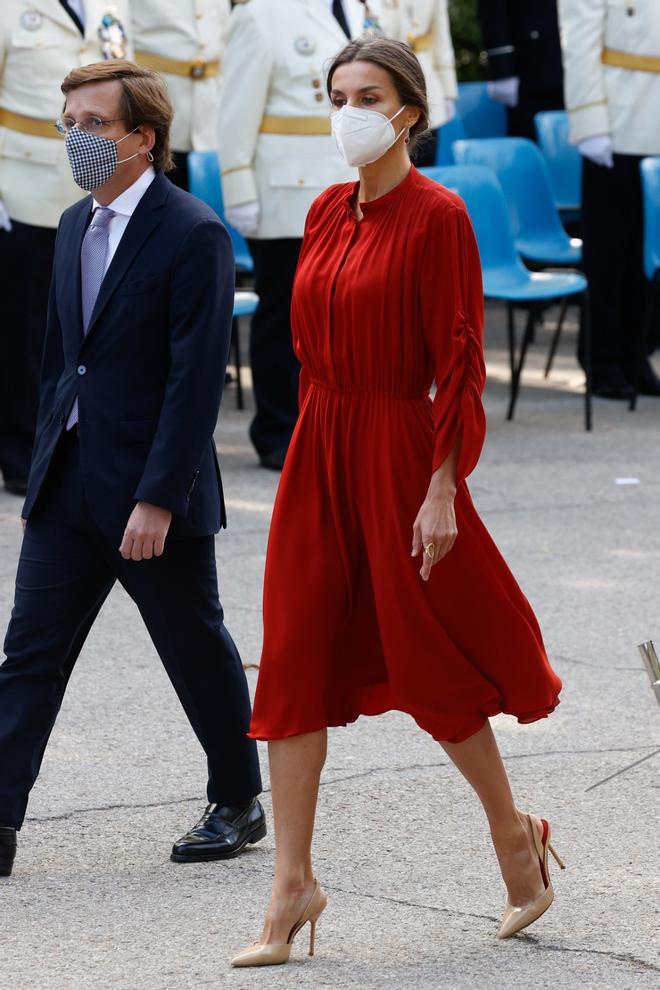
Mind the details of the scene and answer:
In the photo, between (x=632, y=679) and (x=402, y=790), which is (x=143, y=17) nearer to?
(x=632, y=679)

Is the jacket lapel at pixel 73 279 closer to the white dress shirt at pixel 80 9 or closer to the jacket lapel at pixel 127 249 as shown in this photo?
the jacket lapel at pixel 127 249

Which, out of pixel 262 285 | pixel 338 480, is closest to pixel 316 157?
A: pixel 262 285

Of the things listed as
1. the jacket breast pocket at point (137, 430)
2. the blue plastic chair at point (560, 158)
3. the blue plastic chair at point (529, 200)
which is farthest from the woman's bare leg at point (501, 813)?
the blue plastic chair at point (560, 158)

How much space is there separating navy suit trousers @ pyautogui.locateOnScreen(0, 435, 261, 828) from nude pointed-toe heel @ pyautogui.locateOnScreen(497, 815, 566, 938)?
2.60ft

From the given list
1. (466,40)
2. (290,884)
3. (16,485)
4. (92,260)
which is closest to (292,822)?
(290,884)

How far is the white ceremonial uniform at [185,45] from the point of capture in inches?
340

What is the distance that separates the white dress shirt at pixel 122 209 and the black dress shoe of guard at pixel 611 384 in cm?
601

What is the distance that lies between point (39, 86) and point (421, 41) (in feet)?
8.23

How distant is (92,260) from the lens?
3.89 meters

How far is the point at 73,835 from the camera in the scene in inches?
162

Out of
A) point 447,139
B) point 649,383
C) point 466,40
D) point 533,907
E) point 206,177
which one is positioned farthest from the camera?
point 466,40

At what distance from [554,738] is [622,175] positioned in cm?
529

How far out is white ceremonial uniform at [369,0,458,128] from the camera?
8867 millimetres

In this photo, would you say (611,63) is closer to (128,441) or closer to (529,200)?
(529,200)
